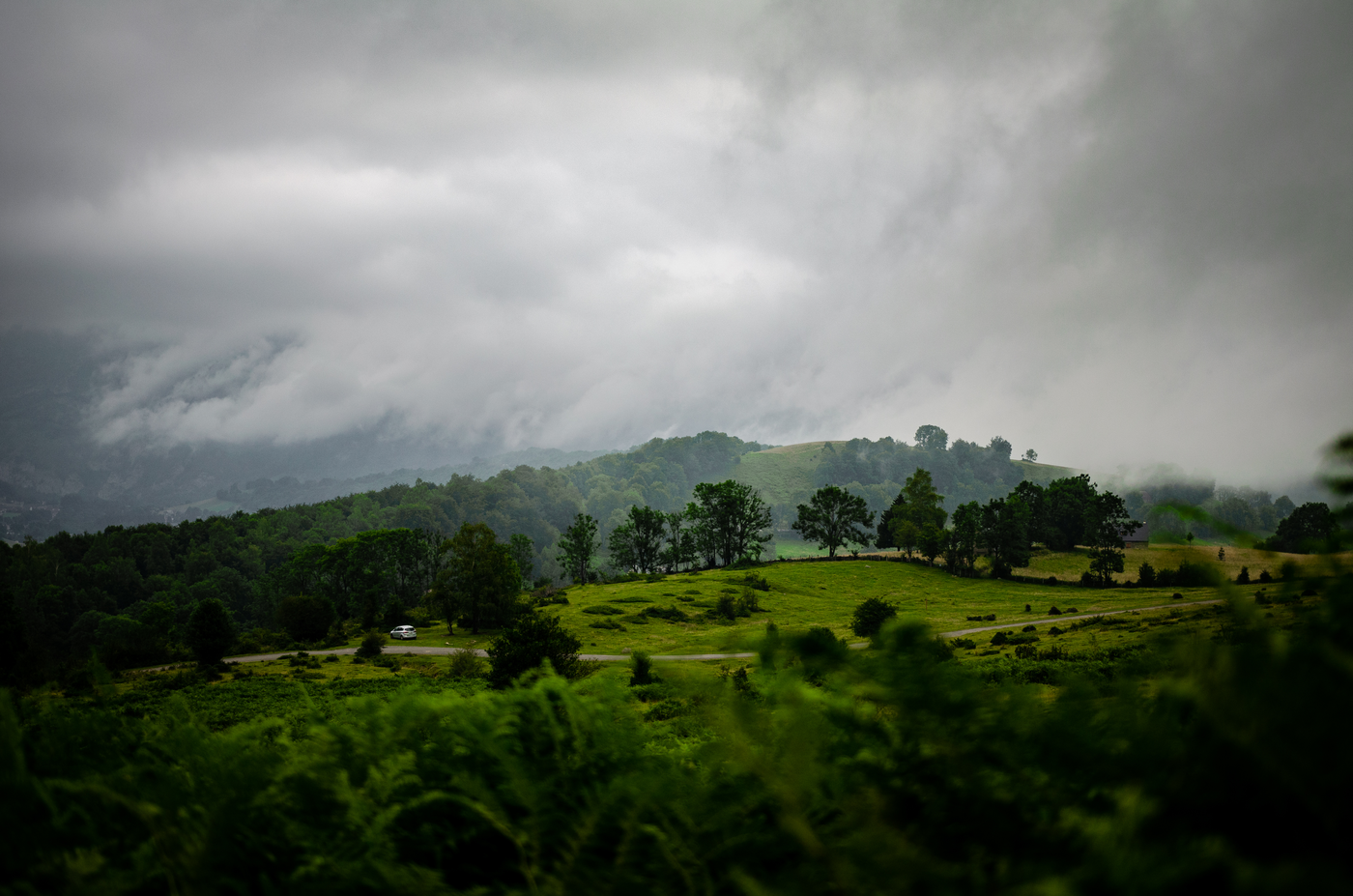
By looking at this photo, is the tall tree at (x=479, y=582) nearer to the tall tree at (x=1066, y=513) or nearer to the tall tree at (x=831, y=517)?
the tall tree at (x=831, y=517)

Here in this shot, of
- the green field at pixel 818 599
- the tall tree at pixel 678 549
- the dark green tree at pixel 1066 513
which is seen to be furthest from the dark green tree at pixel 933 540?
the tall tree at pixel 678 549

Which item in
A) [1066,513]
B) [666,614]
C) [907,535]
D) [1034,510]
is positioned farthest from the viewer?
[1034,510]

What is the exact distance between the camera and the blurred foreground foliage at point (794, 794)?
130cm

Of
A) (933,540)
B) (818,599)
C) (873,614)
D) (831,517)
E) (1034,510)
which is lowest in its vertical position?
(818,599)

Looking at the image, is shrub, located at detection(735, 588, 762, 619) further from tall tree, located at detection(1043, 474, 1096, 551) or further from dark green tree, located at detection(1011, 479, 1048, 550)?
tall tree, located at detection(1043, 474, 1096, 551)

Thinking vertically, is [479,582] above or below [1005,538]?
below

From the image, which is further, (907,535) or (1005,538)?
(907,535)

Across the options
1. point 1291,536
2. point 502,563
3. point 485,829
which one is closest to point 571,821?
point 485,829

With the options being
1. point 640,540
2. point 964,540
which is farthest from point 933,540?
point 640,540

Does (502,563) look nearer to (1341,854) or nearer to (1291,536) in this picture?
(1341,854)

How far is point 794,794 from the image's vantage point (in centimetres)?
167

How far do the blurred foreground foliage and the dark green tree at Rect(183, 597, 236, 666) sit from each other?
5387 centimetres

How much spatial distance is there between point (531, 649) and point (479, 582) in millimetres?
40876

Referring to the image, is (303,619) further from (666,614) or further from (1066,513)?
(1066,513)
